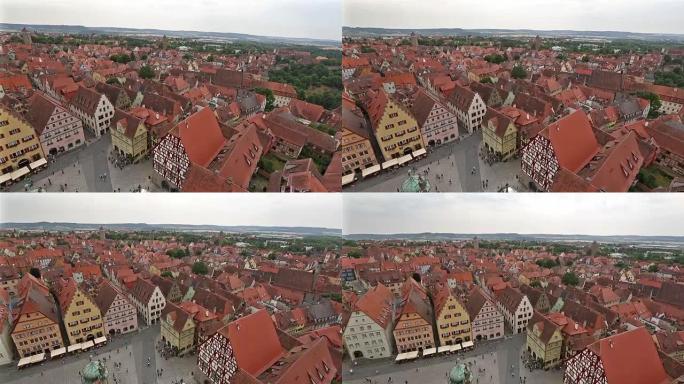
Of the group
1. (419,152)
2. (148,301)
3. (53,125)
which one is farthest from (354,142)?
(53,125)

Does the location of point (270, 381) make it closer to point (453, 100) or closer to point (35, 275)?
point (35, 275)

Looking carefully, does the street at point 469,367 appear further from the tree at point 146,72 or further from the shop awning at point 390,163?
the tree at point 146,72

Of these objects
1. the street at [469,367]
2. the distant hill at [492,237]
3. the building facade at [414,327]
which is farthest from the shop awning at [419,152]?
the street at [469,367]

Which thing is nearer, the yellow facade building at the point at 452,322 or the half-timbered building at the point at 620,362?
the half-timbered building at the point at 620,362

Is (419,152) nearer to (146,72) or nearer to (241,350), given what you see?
(241,350)

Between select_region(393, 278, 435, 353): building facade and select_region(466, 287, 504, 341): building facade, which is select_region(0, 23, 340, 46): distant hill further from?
select_region(466, 287, 504, 341): building facade

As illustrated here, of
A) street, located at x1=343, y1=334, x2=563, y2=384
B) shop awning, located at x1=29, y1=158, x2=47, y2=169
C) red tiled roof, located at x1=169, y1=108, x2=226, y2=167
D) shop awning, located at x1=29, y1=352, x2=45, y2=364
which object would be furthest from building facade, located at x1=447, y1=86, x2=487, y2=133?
shop awning, located at x1=29, y1=352, x2=45, y2=364
